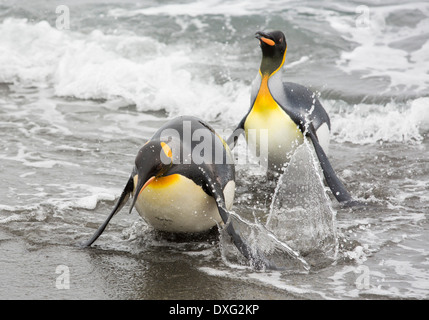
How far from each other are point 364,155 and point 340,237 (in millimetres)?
2461

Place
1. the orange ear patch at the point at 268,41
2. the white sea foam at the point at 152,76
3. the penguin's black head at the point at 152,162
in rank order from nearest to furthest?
the penguin's black head at the point at 152,162
the orange ear patch at the point at 268,41
the white sea foam at the point at 152,76

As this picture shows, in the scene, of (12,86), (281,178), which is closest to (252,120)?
(281,178)

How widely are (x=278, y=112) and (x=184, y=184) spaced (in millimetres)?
1857

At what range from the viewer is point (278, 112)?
5500mm

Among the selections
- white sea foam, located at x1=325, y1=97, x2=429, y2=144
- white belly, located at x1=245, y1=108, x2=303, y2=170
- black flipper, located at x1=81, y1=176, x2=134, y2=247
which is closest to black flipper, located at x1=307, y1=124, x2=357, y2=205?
white belly, located at x1=245, y1=108, x2=303, y2=170

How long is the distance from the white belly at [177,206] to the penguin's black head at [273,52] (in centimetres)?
190

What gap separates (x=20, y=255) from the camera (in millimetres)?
3926

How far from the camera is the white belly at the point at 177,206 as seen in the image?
12.7ft

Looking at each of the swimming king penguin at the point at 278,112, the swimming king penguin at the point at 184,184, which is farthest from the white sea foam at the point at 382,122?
the swimming king penguin at the point at 184,184

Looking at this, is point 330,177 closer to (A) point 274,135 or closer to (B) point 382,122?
(A) point 274,135

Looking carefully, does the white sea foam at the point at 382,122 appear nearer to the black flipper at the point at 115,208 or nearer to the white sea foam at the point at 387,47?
the white sea foam at the point at 387,47

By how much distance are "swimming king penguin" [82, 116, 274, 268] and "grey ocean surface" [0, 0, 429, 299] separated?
0.48 feet

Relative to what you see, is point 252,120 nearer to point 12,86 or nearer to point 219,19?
point 12,86
